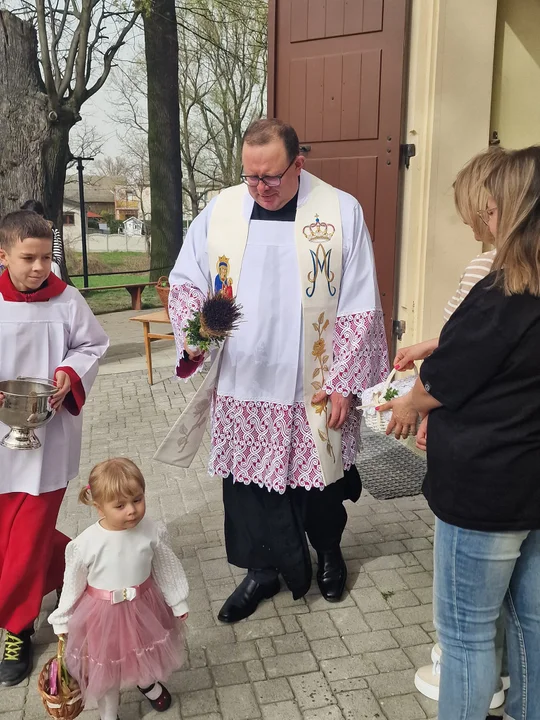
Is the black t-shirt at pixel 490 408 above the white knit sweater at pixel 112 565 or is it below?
above

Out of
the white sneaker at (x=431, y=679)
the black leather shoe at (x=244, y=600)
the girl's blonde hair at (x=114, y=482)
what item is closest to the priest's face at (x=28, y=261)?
the girl's blonde hair at (x=114, y=482)

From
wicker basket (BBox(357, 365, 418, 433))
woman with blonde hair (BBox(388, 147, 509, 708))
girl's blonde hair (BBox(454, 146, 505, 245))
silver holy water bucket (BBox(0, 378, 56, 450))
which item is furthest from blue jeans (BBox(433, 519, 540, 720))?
silver holy water bucket (BBox(0, 378, 56, 450))

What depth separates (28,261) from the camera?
2420mm

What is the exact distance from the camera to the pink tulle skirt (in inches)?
82.4

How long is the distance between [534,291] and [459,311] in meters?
0.19

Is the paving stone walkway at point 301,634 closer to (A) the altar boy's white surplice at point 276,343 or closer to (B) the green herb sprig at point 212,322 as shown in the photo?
(A) the altar boy's white surplice at point 276,343

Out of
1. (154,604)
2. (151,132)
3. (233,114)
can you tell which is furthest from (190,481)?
(233,114)

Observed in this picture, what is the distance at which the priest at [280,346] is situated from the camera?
2.74 meters

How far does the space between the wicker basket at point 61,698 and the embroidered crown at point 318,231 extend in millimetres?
1705

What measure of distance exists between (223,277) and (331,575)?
142cm

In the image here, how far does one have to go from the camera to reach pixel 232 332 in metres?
2.77

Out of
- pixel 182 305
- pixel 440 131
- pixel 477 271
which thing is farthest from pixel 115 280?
pixel 477 271

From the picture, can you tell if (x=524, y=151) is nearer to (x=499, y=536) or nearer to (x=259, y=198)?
(x=499, y=536)

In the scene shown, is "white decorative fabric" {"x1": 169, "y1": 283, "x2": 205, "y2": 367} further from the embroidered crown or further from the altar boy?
the embroidered crown
